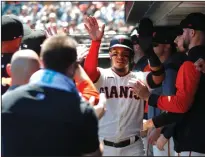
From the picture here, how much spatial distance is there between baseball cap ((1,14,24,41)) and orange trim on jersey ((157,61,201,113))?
1.32 m

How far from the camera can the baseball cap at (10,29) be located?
400cm

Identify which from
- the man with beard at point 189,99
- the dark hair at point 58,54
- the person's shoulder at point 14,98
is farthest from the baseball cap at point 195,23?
the person's shoulder at point 14,98

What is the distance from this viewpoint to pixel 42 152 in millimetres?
2629

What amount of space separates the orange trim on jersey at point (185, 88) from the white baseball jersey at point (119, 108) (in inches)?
27.6

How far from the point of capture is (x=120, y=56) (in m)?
4.78

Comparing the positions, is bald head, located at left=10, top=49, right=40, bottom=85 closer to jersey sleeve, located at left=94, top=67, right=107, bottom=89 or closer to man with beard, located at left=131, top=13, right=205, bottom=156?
man with beard, located at left=131, top=13, right=205, bottom=156

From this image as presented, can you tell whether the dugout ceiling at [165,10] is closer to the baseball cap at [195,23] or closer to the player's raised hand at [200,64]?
the baseball cap at [195,23]

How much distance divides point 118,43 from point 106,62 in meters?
2.99

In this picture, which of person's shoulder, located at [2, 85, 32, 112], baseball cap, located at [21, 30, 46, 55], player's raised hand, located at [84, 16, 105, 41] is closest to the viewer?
person's shoulder, located at [2, 85, 32, 112]

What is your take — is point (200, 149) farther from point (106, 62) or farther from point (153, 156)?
point (106, 62)

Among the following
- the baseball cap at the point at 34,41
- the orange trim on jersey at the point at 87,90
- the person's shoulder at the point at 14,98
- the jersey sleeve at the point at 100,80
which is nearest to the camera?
the person's shoulder at the point at 14,98

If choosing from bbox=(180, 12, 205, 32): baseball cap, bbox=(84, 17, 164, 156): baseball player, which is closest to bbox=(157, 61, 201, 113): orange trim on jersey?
bbox=(180, 12, 205, 32): baseball cap

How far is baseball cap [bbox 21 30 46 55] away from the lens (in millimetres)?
4207

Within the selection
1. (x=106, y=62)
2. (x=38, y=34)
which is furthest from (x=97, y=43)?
(x=106, y=62)
